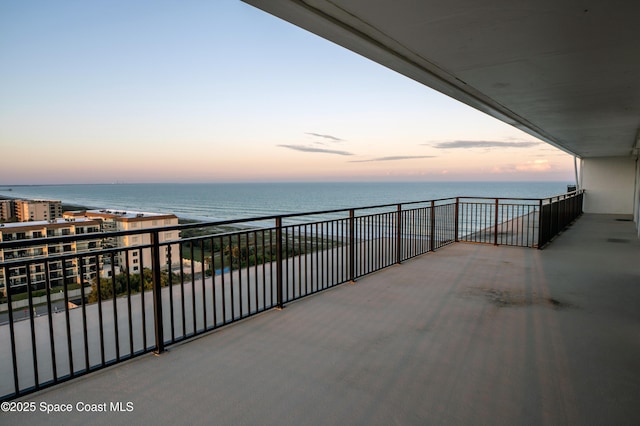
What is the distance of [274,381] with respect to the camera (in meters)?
2.12

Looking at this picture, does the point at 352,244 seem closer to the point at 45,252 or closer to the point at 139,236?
the point at 139,236

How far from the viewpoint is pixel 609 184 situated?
14.4 meters

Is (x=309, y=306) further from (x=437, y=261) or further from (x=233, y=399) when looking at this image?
(x=437, y=261)

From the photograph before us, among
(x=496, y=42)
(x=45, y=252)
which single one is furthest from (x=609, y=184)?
(x=45, y=252)

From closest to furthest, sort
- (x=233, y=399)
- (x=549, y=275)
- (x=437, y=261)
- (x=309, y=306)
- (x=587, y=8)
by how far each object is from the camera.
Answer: (x=233, y=399) → (x=587, y=8) → (x=309, y=306) → (x=549, y=275) → (x=437, y=261)

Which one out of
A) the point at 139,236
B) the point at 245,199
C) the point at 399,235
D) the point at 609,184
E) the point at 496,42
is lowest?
the point at 245,199

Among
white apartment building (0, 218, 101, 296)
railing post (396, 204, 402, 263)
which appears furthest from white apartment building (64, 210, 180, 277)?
railing post (396, 204, 402, 263)

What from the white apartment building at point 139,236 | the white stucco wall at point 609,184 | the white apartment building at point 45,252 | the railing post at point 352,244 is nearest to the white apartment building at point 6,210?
the white apartment building at point 45,252

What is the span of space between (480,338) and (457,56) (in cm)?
249

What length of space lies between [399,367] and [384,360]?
0.42ft

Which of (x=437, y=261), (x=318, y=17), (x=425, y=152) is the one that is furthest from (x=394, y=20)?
(x=425, y=152)

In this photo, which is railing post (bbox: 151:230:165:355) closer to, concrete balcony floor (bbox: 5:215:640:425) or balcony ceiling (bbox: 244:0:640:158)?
concrete balcony floor (bbox: 5:215:640:425)

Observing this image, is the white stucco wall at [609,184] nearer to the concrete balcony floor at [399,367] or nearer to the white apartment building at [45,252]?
the concrete balcony floor at [399,367]

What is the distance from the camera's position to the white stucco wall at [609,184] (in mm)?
14000
